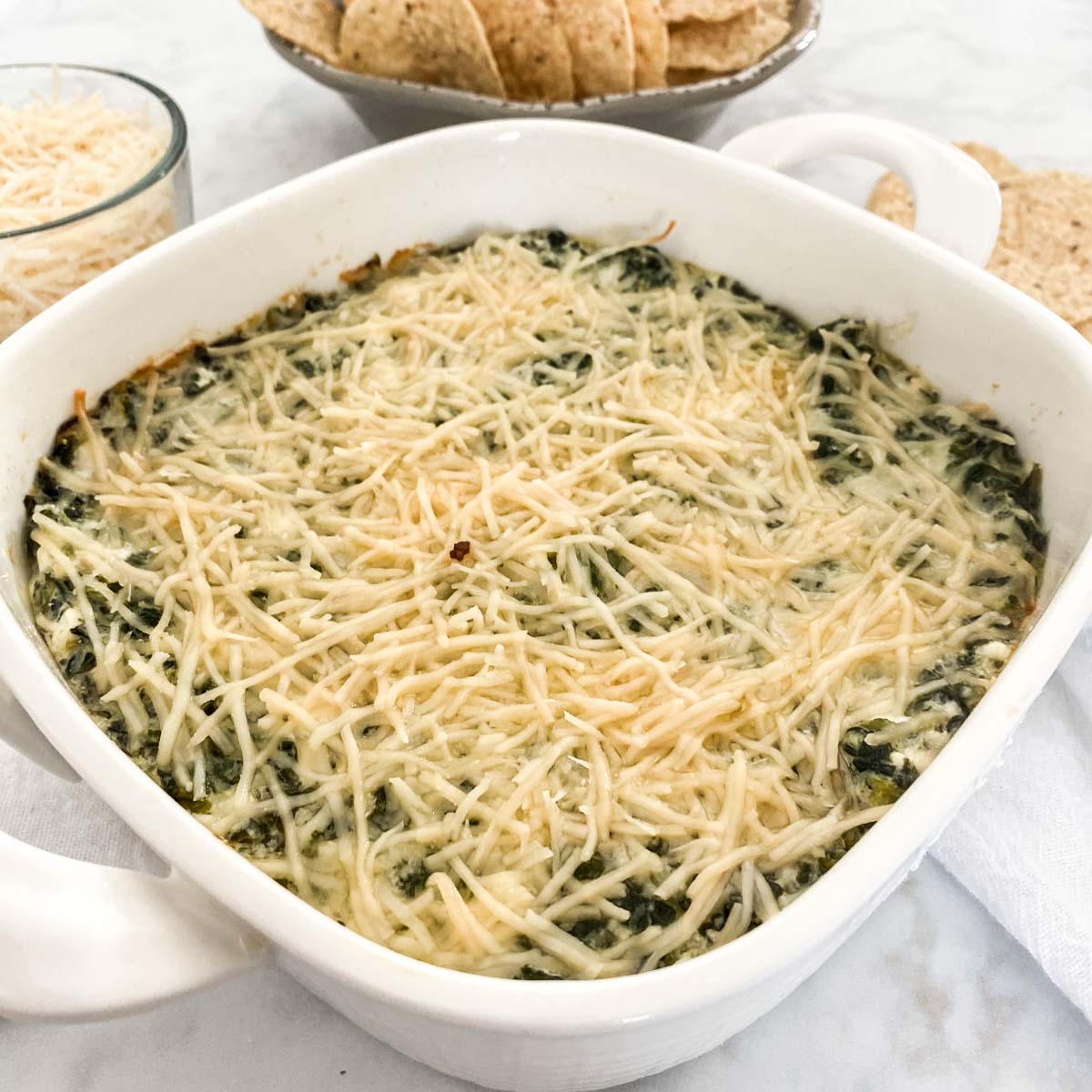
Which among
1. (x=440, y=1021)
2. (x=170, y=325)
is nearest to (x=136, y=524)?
(x=170, y=325)

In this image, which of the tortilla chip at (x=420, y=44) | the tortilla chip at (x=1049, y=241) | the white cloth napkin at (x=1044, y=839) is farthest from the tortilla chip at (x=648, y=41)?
the white cloth napkin at (x=1044, y=839)

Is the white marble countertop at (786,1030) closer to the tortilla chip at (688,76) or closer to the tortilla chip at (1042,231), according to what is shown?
the tortilla chip at (1042,231)

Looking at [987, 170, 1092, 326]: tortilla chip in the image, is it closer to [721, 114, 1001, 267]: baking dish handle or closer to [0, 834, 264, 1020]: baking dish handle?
[721, 114, 1001, 267]: baking dish handle

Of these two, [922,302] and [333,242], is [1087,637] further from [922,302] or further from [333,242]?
[333,242]

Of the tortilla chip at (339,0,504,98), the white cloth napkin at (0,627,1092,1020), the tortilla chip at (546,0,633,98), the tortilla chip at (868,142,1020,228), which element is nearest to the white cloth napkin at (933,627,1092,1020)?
the white cloth napkin at (0,627,1092,1020)

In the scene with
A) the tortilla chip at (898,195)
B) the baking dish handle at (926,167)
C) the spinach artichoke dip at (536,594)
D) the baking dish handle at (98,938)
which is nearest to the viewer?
the baking dish handle at (98,938)

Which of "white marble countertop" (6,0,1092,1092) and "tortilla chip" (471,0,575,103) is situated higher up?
"tortilla chip" (471,0,575,103)

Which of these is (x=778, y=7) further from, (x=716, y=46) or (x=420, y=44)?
(x=420, y=44)
